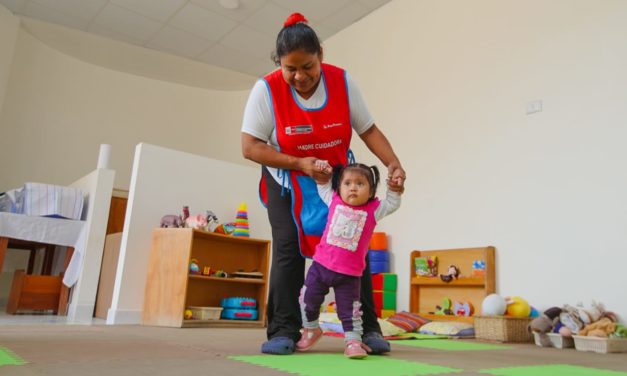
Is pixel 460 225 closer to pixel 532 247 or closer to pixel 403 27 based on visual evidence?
pixel 532 247

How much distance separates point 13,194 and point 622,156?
396 cm

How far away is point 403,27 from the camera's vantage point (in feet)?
14.1

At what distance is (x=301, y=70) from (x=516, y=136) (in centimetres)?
226

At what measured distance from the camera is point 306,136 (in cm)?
150

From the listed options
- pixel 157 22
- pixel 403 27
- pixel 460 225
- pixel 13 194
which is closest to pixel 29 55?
pixel 157 22

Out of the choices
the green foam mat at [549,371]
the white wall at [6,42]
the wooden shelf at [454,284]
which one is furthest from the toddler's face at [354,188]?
the white wall at [6,42]

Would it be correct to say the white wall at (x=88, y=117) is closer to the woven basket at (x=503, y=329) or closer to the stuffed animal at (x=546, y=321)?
the woven basket at (x=503, y=329)

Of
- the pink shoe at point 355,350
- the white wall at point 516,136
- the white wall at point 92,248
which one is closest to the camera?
the pink shoe at point 355,350

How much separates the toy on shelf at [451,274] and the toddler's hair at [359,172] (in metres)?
2.04

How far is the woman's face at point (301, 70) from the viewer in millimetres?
1396

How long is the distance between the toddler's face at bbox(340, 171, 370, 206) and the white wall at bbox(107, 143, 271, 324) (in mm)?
2046

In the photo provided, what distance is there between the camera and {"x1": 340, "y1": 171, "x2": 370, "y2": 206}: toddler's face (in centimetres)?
146

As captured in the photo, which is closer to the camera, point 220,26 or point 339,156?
point 339,156

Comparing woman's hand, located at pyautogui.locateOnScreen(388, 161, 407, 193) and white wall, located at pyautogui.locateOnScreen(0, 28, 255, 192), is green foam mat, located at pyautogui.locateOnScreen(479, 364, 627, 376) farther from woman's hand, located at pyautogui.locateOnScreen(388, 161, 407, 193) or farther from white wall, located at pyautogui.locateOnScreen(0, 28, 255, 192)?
white wall, located at pyautogui.locateOnScreen(0, 28, 255, 192)
